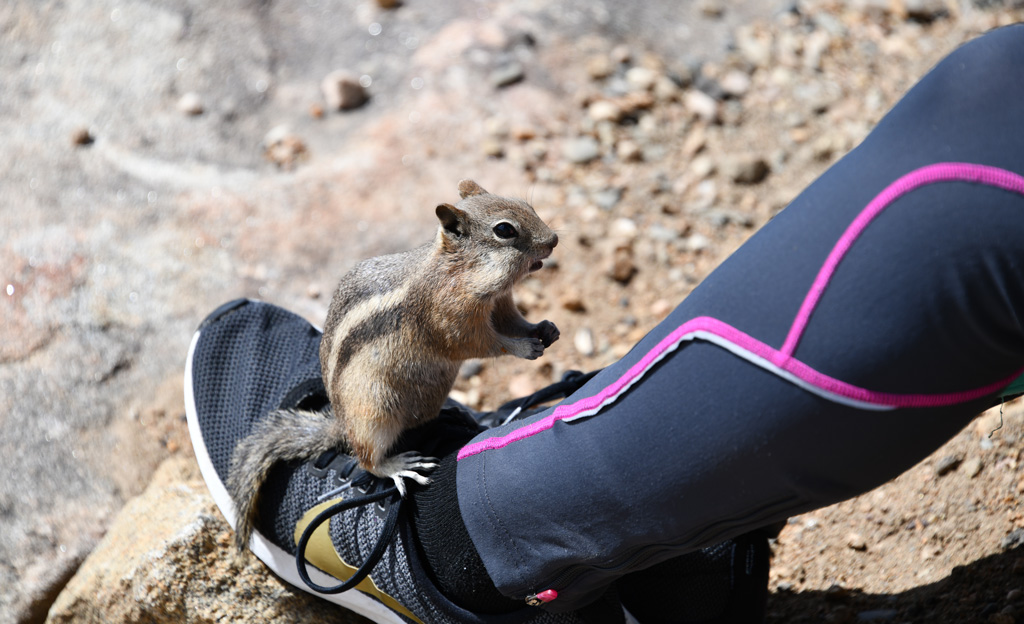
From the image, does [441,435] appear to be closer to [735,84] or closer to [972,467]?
[972,467]

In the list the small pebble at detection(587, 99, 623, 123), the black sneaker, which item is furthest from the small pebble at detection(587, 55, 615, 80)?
the black sneaker

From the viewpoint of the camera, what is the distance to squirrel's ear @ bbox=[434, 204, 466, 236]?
2.00m

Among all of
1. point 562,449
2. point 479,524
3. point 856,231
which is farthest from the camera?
point 479,524

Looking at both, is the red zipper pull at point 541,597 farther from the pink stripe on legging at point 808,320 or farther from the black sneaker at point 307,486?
the pink stripe on legging at point 808,320

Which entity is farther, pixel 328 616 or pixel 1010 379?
pixel 328 616

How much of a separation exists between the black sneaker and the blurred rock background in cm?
37

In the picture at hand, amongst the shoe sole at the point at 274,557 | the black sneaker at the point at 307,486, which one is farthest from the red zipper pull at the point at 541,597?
the shoe sole at the point at 274,557

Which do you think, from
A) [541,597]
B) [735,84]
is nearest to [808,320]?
[541,597]

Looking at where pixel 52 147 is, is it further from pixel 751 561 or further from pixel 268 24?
pixel 751 561

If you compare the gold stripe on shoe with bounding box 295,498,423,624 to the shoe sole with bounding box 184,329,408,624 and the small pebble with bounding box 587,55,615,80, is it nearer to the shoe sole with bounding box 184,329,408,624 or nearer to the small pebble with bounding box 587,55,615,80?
the shoe sole with bounding box 184,329,408,624

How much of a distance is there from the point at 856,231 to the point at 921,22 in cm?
354

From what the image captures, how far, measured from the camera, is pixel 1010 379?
43.5 inches

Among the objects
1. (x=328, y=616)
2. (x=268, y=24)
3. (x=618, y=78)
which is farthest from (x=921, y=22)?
(x=328, y=616)

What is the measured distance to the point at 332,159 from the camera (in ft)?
11.1
